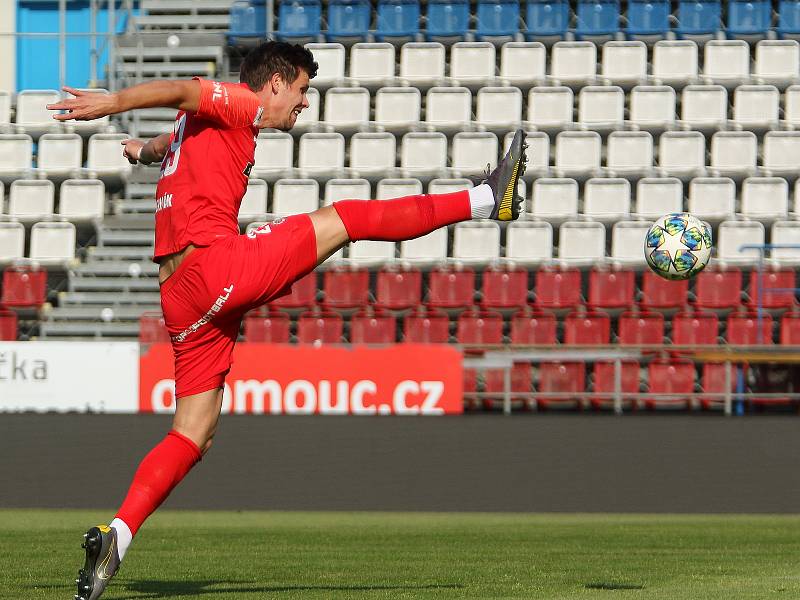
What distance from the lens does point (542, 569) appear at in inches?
239

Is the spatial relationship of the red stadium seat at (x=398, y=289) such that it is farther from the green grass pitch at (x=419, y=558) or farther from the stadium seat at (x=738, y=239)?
the green grass pitch at (x=419, y=558)

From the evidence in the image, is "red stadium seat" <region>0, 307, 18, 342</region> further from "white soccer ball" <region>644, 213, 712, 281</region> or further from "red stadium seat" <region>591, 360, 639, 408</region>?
"white soccer ball" <region>644, 213, 712, 281</region>

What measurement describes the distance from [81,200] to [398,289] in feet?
14.6

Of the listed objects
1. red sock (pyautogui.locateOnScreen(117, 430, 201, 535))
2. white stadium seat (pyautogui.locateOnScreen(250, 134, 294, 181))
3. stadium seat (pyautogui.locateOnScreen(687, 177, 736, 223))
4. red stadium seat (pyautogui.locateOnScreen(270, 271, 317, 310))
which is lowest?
red sock (pyautogui.locateOnScreen(117, 430, 201, 535))

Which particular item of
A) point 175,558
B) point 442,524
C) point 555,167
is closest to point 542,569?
point 175,558

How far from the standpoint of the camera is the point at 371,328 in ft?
48.1

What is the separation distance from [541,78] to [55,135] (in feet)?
20.7

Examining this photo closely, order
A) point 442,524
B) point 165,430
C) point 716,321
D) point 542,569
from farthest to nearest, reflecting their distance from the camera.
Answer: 1. point 716,321
2. point 165,430
3. point 442,524
4. point 542,569

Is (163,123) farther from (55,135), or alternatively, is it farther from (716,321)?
(716,321)

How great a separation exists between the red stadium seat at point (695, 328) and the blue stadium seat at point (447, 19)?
5532mm

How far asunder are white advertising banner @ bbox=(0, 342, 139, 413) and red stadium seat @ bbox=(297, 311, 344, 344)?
3477mm

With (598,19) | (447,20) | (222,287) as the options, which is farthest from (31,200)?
(222,287)

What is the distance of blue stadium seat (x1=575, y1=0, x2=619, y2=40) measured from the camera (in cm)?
1758

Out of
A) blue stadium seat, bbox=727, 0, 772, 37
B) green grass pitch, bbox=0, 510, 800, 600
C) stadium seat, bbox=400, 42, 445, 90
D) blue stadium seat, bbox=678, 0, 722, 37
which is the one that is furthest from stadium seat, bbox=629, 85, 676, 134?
green grass pitch, bbox=0, 510, 800, 600
